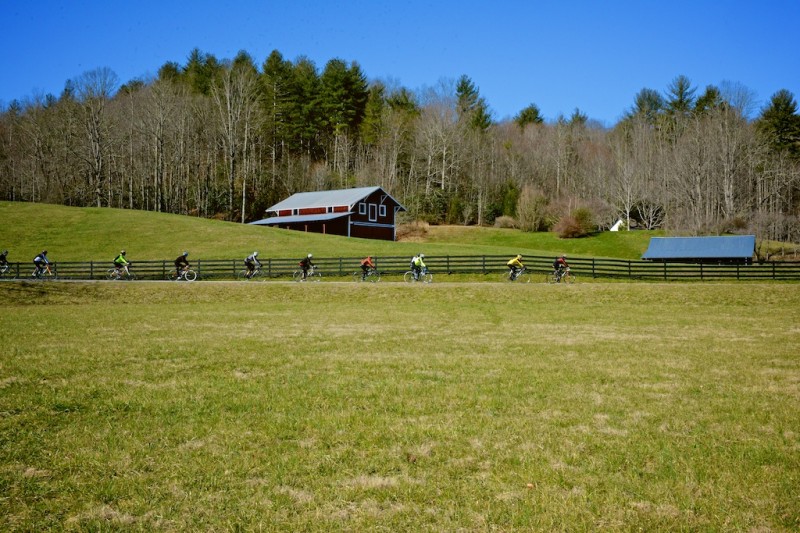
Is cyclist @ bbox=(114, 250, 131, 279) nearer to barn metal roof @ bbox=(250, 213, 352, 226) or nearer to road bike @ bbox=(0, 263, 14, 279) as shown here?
road bike @ bbox=(0, 263, 14, 279)

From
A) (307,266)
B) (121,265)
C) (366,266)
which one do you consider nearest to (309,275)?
(307,266)

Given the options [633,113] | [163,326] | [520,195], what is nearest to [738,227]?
[520,195]

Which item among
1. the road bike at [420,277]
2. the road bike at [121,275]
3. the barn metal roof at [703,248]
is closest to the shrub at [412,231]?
the barn metal roof at [703,248]

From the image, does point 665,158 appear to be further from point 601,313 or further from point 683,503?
point 683,503

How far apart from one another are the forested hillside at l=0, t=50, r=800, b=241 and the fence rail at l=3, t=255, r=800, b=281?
31.4 meters

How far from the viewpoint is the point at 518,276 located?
36.2 m

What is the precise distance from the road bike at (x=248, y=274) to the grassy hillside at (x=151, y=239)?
7601 mm

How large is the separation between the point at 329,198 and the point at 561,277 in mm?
41858

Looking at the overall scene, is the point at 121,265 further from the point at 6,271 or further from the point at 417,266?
the point at 417,266

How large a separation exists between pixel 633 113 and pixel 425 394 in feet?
372

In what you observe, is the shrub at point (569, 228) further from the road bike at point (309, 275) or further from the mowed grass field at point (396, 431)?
the mowed grass field at point (396, 431)

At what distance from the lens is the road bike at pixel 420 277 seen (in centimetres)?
3497

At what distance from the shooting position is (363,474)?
5387mm

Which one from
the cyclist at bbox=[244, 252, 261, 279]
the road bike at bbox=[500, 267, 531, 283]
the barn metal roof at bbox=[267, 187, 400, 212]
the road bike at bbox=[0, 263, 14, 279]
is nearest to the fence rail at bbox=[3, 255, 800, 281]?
the road bike at bbox=[0, 263, 14, 279]
